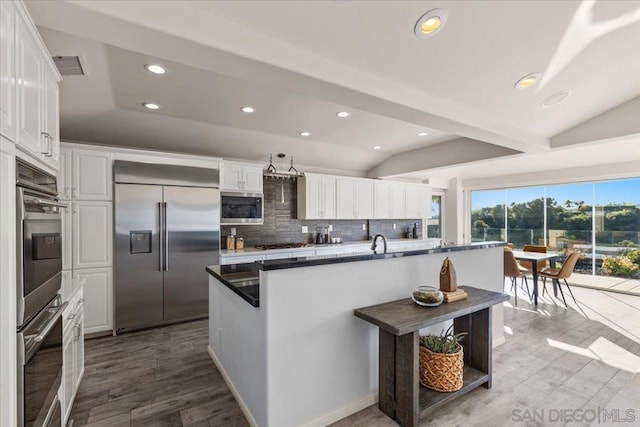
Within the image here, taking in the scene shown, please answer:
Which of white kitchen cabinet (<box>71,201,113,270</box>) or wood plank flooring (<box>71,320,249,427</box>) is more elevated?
white kitchen cabinet (<box>71,201,113,270</box>)

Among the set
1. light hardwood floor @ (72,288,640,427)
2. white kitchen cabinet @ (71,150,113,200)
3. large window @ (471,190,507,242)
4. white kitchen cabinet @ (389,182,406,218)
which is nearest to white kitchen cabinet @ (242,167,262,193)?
white kitchen cabinet @ (71,150,113,200)

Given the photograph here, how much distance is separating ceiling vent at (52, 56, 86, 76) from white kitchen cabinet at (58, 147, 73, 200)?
3.71 ft

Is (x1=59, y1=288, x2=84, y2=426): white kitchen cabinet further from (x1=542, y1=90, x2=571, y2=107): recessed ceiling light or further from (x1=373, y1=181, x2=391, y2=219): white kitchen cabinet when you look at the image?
(x1=373, y1=181, x2=391, y2=219): white kitchen cabinet

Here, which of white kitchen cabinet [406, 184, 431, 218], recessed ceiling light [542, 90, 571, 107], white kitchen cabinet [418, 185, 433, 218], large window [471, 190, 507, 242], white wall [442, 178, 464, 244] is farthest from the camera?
white wall [442, 178, 464, 244]

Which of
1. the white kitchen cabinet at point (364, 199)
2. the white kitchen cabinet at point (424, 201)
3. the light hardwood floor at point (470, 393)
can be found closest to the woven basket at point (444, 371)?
the light hardwood floor at point (470, 393)

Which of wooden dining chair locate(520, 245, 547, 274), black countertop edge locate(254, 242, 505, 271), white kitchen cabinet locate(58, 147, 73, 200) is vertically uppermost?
white kitchen cabinet locate(58, 147, 73, 200)

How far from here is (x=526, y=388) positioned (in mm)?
2432

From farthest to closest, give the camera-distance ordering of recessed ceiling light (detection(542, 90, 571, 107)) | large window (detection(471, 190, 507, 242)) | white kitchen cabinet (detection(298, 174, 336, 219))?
large window (detection(471, 190, 507, 242)) → white kitchen cabinet (detection(298, 174, 336, 219)) → recessed ceiling light (detection(542, 90, 571, 107))

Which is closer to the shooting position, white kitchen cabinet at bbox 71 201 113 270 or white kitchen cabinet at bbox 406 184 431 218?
white kitchen cabinet at bbox 71 201 113 270

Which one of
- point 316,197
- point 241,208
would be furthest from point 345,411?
point 316,197

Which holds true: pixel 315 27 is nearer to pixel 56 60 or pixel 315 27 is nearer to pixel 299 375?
pixel 56 60

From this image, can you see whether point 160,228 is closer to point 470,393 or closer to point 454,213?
point 470,393

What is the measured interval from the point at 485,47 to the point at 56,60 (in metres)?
3.18

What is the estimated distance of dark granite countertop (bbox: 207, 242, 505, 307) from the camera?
189 centimetres
